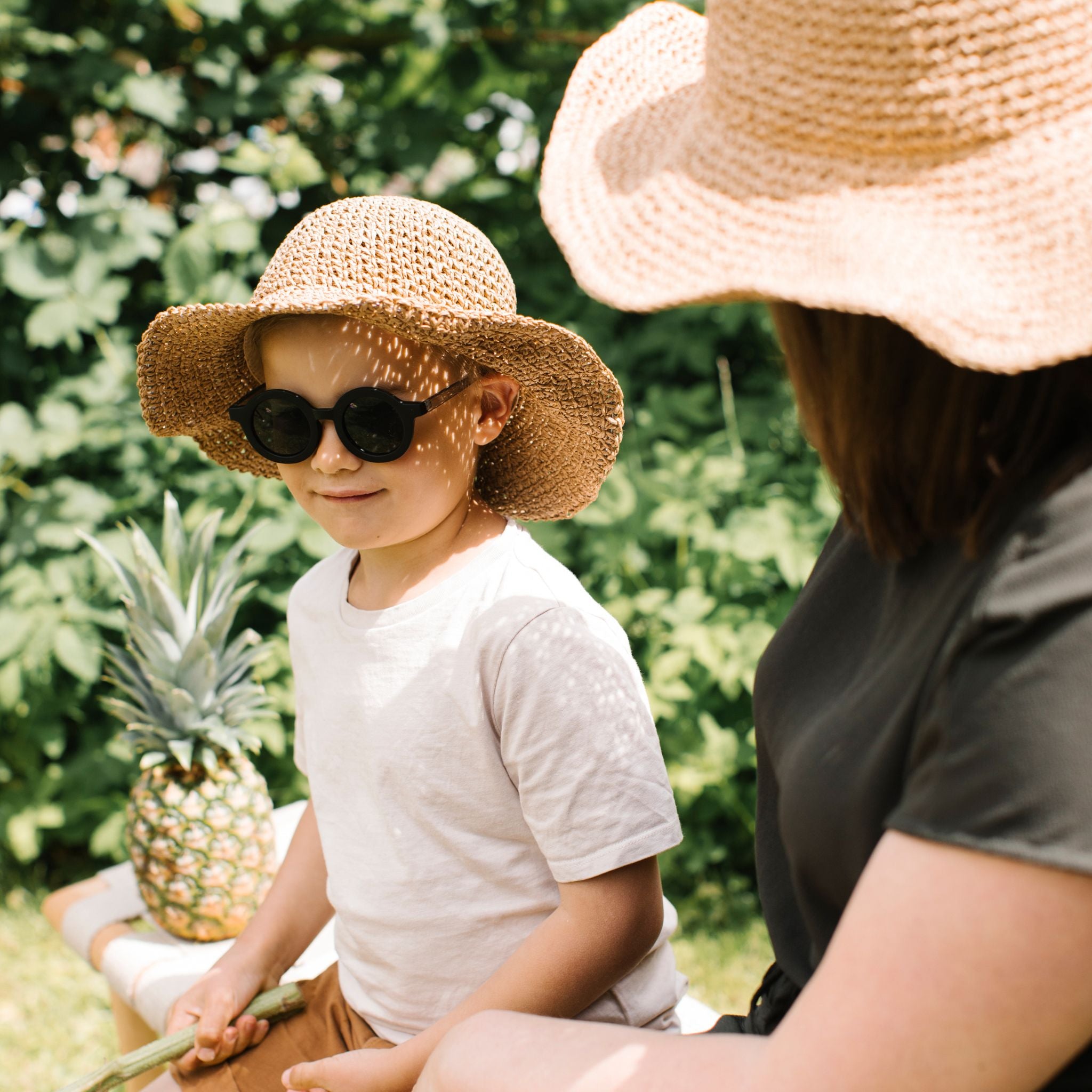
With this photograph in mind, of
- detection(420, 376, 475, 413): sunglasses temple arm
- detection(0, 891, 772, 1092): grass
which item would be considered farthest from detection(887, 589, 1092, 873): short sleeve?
detection(0, 891, 772, 1092): grass

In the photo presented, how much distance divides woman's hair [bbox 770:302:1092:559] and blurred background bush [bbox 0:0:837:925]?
2.17 meters

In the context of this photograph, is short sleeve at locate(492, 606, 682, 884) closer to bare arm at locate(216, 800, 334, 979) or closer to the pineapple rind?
bare arm at locate(216, 800, 334, 979)

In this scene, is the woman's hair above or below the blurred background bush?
above

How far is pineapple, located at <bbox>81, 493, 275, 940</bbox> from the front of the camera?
2.31 m

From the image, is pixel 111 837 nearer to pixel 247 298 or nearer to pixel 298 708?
pixel 247 298

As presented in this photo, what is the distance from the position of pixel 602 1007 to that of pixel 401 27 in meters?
3.46

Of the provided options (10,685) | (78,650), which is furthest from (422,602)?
(10,685)

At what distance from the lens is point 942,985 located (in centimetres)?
71

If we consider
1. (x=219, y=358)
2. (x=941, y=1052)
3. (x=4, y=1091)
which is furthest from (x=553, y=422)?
(x=4, y=1091)

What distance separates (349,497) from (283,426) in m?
0.14

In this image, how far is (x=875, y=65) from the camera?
768 mm

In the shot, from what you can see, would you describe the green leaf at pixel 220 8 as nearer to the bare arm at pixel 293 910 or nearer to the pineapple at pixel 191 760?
the pineapple at pixel 191 760

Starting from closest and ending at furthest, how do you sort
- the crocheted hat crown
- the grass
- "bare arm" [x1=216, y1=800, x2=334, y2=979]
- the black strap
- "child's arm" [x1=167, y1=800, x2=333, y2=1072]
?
the black strap → the crocheted hat crown → "child's arm" [x1=167, y1=800, x2=333, y2=1072] → "bare arm" [x1=216, y1=800, x2=334, y2=979] → the grass

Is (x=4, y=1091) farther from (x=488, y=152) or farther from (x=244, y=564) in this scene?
(x=488, y=152)
